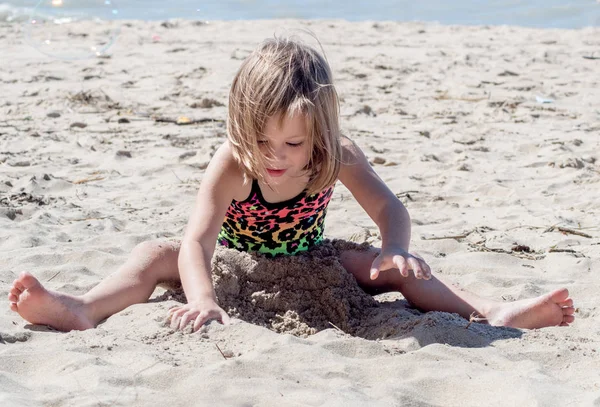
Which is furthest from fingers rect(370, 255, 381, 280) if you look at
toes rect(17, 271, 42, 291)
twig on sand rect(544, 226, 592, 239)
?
twig on sand rect(544, 226, 592, 239)

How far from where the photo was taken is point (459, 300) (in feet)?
9.80

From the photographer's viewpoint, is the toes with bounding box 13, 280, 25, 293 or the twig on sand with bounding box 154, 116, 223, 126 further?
the twig on sand with bounding box 154, 116, 223, 126

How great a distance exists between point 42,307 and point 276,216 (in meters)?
0.92

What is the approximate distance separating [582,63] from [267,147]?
262 inches

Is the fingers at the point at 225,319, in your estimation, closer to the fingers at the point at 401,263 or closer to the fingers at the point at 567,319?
the fingers at the point at 401,263

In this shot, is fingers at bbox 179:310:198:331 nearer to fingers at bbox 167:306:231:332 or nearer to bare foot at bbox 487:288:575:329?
fingers at bbox 167:306:231:332

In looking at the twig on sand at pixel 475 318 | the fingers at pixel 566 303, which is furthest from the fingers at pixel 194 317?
the fingers at pixel 566 303

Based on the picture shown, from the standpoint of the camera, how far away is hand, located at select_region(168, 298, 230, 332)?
2596 millimetres

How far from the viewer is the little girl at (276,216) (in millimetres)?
2715

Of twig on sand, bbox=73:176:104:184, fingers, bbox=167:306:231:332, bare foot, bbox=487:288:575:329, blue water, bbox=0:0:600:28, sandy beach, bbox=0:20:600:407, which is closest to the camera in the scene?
sandy beach, bbox=0:20:600:407

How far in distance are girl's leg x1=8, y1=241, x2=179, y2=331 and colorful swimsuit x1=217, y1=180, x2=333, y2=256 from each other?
0.94 feet

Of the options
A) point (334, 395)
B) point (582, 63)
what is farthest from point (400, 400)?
point (582, 63)

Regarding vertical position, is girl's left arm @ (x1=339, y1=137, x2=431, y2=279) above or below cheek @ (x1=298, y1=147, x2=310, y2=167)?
below

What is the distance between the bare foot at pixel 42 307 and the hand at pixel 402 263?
39.1 inches
